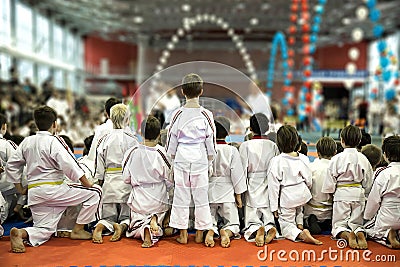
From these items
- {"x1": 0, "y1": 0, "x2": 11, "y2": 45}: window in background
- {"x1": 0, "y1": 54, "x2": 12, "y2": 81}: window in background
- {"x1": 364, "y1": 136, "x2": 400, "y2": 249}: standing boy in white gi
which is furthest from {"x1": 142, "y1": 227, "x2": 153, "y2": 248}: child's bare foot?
{"x1": 0, "y1": 0, "x2": 11, "y2": 45}: window in background

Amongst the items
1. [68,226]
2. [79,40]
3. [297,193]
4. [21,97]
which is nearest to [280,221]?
[297,193]

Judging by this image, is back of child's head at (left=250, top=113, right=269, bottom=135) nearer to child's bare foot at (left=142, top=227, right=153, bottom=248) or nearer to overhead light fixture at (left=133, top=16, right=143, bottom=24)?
child's bare foot at (left=142, top=227, right=153, bottom=248)

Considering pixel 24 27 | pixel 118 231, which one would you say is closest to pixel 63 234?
pixel 118 231

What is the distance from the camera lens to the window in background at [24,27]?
16.7 metres

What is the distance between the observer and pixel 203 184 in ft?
11.5

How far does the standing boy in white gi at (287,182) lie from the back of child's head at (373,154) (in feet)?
1.84

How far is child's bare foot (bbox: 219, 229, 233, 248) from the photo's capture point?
136 inches

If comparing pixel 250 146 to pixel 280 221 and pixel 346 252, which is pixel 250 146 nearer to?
pixel 280 221

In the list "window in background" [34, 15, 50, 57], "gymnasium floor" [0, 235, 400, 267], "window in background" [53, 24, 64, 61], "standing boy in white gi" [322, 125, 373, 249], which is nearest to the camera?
"gymnasium floor" [0, 235, 400, 267]

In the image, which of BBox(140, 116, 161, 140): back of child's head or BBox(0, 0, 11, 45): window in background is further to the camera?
BBox(0, 0, 11, 45): window in background

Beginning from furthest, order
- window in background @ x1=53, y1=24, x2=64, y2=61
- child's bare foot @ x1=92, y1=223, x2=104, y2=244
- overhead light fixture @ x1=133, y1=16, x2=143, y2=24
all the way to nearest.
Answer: window in background @ x1=53, y1=24, x2=64, y2=61
overhead light fixture @ x1=133, y1=16, x2=143, y2=24
child's bare foot @ x1=92, y1=223, x2=104, y2=244

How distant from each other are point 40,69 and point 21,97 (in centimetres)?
948

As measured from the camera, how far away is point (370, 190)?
3688mm

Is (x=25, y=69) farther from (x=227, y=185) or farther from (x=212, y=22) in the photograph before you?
(x=227, y=185)
